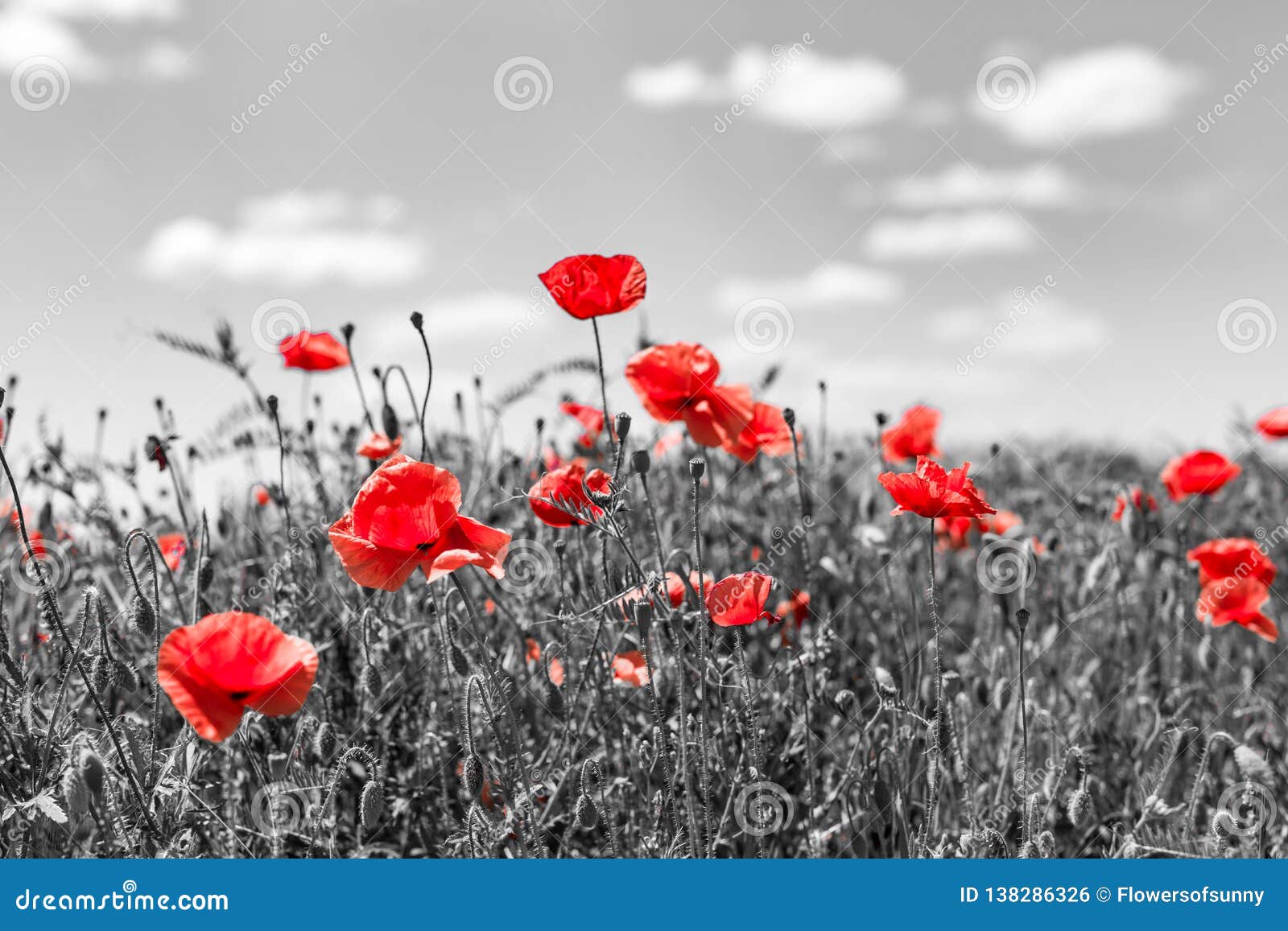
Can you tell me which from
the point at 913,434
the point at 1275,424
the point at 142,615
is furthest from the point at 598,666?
the point at 1275,424

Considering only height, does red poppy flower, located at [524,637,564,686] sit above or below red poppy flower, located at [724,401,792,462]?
below

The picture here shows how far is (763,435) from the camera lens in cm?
248

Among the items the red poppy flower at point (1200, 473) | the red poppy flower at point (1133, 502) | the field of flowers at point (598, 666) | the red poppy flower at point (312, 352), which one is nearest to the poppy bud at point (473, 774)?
the field of flowers at point (598, 666)

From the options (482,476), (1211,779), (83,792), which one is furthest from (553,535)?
(1211,779)

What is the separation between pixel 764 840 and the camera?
2158 mm

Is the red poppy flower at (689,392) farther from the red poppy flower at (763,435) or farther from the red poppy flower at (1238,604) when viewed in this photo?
the red poppy flower at (1238,604)

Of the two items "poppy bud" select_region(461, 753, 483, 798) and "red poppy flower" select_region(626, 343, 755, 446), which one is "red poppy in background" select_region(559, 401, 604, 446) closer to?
"red poppy flower" select_region(626, 343, 755, 446)

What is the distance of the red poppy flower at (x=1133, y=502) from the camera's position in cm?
308

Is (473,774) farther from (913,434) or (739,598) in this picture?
(913,434)

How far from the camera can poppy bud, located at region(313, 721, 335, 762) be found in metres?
1.79

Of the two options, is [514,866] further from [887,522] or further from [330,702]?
[887,522]

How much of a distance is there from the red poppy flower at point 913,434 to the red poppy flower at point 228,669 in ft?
7.03

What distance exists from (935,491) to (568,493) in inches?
24.9

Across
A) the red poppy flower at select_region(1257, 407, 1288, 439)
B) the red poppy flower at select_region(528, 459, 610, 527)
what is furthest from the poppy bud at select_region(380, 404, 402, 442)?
the red poppy flower at select_region(1257, 407, 1288, 439)
